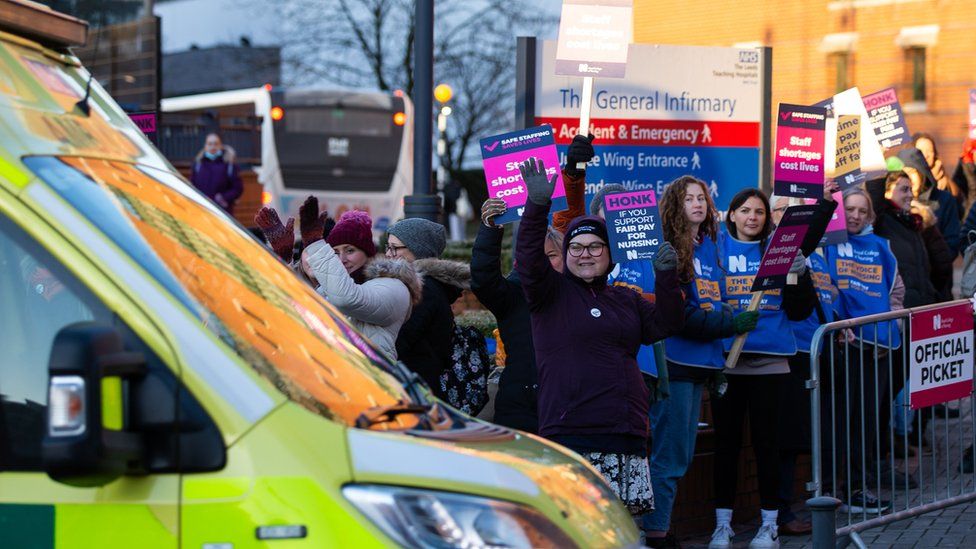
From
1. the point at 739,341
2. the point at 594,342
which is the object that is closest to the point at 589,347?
the point at 594,342

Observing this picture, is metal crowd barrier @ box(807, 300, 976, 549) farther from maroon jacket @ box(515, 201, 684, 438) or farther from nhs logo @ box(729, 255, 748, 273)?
maroon jacket @ box(515, 201, 684, 438)

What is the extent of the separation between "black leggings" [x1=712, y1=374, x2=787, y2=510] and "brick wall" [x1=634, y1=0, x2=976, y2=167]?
26748 millimetres

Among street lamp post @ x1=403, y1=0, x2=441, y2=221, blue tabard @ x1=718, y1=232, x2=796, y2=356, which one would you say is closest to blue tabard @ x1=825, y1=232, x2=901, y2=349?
blue tabard @ x1=718, y1=232, x2=796, y2=356

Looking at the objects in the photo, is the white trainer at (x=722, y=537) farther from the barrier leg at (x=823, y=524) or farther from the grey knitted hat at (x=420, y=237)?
the grey knitted hat at (x=420, y=237)

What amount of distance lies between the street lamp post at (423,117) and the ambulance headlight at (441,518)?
271 inches

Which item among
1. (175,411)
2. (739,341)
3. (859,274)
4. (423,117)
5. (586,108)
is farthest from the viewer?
(423,117)

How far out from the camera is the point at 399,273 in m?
6.52

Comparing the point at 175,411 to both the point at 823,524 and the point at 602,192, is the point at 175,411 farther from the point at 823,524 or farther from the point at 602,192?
the point at 602,192

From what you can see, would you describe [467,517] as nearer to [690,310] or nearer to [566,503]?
[566,503]

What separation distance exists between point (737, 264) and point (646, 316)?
1.87 meters

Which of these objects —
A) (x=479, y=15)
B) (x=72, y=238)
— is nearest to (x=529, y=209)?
(x=72, y=238)

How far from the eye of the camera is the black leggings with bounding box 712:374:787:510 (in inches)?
325

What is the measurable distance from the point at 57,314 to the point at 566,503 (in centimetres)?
131

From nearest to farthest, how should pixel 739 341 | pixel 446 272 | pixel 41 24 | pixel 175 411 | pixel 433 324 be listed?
pixel 175 411, pixel 41 24, pixel 433 324, pixel 446 272, pixel 739 341
